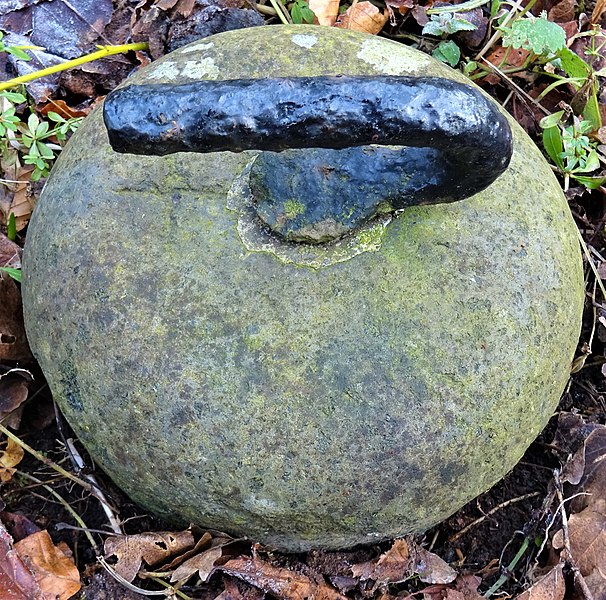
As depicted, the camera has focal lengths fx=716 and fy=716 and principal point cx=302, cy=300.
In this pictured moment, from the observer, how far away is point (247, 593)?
1634 mm

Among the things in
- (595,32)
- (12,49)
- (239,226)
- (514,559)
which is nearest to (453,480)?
(514,559)

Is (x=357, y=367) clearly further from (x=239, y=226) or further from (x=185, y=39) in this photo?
(x=185, y=39)

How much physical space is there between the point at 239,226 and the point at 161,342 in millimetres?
281

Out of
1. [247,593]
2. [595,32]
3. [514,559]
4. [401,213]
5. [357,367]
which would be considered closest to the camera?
[357,367]

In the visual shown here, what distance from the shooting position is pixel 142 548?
171 centimetres

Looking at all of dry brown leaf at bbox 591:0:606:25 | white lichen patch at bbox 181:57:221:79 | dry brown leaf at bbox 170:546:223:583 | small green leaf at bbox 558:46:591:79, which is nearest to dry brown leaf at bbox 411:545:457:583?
dry brown leaf at bbox 170:546:223:583

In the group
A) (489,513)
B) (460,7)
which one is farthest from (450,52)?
(489,513)

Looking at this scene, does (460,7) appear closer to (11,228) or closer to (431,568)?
(11,228)

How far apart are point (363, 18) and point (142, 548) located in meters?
1.93

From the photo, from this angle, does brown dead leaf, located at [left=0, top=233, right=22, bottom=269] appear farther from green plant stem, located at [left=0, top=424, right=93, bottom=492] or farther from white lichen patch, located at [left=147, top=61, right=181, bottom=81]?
white lichen patch, located at [left=147, top=61, right=181, bottom=81]

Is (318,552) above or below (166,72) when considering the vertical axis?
below

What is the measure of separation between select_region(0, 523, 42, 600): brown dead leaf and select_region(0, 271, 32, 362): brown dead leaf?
1.61 ft

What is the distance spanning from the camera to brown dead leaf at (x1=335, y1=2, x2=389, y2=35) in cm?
257

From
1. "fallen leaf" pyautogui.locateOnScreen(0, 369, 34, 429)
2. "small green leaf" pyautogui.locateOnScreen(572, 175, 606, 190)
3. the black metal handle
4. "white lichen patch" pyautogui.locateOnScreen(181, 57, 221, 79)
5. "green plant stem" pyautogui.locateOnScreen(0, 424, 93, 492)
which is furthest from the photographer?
Answer: "small green leaf" pyautogui.locateOnScreen(572, 175, 606, 190)
